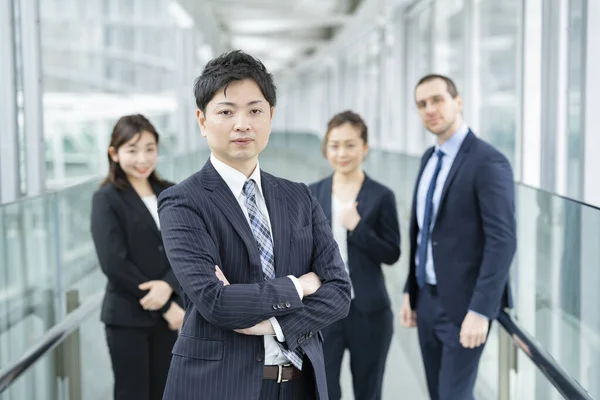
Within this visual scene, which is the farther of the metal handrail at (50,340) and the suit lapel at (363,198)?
the suit lapel at (363,198)

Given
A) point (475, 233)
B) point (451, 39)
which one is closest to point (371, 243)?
point (475, 233)

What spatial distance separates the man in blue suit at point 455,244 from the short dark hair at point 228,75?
138cm

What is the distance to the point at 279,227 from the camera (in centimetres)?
200

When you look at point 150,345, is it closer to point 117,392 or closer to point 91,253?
point 117,392

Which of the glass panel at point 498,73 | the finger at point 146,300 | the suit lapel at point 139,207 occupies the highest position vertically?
the glass panel at point 498,73

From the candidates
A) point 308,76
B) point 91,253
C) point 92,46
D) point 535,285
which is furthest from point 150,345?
point 308,76

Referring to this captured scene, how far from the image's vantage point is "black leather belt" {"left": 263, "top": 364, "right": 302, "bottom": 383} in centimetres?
198

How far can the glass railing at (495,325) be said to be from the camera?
2.65 meters

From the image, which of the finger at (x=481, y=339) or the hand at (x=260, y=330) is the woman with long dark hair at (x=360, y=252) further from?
the hand at (x=260, y=330)

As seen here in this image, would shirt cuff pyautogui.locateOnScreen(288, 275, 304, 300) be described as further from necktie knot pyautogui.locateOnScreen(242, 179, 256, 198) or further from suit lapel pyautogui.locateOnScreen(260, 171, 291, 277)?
necktie knot pyautogui.locateOnScreen(242, 179, 256, 198)

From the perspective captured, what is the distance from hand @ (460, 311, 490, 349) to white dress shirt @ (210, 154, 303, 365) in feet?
4.36

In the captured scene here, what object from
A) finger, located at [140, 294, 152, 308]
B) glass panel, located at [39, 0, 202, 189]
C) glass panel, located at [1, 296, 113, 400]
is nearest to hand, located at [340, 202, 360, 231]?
finger, located at [140, 294, 152, 308]

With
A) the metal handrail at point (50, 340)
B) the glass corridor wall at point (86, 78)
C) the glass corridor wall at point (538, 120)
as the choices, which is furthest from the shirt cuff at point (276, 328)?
the glass corridor wall at point (86, 78)

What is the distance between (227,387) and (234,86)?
74 cm
